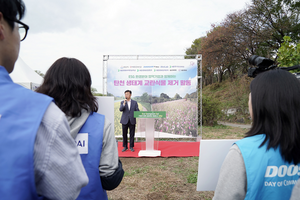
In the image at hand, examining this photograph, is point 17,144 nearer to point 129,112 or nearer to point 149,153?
point 149,153

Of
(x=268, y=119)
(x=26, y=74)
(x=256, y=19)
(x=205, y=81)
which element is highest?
(x=256, y=19)

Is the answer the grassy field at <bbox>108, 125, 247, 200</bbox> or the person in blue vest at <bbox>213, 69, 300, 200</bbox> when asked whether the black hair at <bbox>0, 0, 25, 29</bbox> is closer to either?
the person in blue vest at <bbox>213, 69, 300, 200</bbox>

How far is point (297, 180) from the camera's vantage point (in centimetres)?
88

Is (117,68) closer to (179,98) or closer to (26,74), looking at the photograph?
(179,98)

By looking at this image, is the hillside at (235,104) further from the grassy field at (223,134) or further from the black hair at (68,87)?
the black hair at (68,87)

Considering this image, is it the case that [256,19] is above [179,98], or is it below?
above

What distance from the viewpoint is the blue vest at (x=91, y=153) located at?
105cm

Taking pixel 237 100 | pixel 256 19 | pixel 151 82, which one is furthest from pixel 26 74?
pixel 256 19

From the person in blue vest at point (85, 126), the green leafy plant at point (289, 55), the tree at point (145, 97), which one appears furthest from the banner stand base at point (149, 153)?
the person in blue vest at point (85, 126)

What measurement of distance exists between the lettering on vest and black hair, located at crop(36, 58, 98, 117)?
96cm

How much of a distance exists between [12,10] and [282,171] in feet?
3.91

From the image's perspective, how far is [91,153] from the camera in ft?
3.47

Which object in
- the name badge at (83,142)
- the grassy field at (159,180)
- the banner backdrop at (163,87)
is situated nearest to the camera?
the name badge at (83,142)

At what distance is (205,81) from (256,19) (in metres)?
13.6
